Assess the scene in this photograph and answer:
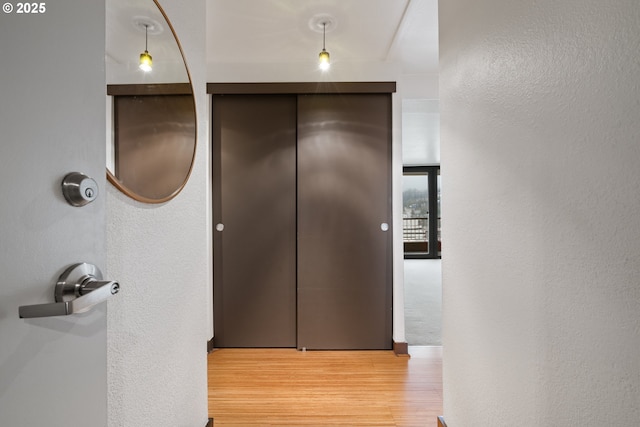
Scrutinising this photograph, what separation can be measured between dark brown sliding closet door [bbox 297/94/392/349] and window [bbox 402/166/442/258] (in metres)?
6.58

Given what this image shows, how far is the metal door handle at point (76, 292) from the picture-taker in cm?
45

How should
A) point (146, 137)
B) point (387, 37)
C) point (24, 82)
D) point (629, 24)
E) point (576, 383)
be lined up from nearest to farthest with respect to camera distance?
1. point (24, 82)
2. point (629, 24)
3. point (576, 383)
4. point (146, 137)
5. point (387, 37)

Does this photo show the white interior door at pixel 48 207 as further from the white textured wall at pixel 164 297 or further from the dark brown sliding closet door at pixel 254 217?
the dark brown sliding closet door at pixel 254 217

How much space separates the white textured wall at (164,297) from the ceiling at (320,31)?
0.66 metres

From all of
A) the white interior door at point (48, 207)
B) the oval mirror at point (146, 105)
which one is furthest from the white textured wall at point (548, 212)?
the oval mirror at point (146, 105)

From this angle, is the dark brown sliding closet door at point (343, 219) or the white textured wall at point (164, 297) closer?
the white textured wall at point (164, 297)

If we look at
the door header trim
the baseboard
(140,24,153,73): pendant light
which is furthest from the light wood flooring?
the door header trim

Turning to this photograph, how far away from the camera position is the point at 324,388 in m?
2.14

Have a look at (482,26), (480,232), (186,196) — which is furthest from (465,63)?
(186,196)

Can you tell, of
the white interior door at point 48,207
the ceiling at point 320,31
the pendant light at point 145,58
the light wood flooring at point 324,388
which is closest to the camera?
the white interior door at point 48,207

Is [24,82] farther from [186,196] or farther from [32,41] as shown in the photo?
[186,196]

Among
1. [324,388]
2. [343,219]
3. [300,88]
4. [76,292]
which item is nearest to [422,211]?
[343,219]

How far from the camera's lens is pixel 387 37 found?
238cm

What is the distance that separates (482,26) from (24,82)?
1313 mm
